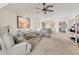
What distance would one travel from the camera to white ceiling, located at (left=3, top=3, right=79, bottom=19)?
3.17 m

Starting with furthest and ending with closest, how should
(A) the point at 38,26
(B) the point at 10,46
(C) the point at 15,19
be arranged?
(A) the point at 38,26
(C) the point at 15,19
(B) the point at 10,46

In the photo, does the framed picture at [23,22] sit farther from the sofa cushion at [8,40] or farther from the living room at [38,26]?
the sofa cushion at [8,40]

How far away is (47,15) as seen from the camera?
3.39 meters

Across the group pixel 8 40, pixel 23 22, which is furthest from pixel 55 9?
pixel 8 40

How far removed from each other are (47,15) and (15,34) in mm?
1039

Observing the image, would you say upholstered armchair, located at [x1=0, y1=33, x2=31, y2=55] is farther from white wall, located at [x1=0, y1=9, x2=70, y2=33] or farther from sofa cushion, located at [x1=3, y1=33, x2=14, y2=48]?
white wall, located at [x1=0, y1=9, x2=70, y2=33]

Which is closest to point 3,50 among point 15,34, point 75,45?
point 15,34

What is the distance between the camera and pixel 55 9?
10.9ft

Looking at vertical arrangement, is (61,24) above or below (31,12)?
below

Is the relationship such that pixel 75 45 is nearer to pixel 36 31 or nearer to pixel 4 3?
pixel 36 31

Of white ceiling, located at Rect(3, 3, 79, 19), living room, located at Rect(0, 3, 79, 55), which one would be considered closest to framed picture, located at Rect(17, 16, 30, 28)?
living room, located at Rect(0, 3, 79, 55)

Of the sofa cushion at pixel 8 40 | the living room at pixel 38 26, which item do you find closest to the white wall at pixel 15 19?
the living room at pixel 38 26

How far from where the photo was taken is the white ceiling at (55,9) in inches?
125

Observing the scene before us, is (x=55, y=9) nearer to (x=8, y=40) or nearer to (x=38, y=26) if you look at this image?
(x=38, y=26)
